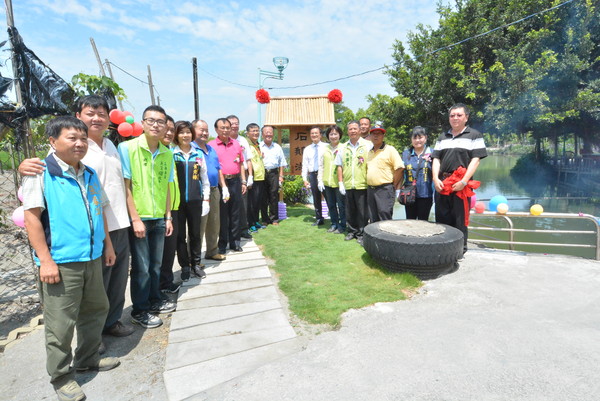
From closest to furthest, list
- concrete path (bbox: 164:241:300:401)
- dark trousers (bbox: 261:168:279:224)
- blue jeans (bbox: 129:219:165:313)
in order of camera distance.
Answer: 1. concrete path (bbox: 164:241:300:401)
2. blue jeans (bbox: 129:219:165:313)
3. dark trousers (bbox: 261:168:279:224)

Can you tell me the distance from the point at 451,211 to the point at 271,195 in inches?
132

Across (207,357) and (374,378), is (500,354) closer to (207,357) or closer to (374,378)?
(374,378)

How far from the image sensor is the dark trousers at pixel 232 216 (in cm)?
479

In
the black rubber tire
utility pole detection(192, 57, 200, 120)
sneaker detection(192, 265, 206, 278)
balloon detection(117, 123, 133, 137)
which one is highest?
utility pole detection(192, 57, 200, 120)

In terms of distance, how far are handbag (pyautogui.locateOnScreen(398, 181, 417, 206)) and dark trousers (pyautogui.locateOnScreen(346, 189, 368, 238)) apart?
578 mm

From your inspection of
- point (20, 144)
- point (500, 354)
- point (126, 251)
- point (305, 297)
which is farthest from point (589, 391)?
point (20, 144)

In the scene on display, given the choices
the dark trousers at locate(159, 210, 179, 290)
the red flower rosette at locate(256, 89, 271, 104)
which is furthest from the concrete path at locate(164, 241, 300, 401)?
the red flower rosette at locate(256, 89, 271, 104)

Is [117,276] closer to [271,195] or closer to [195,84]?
[271,195]

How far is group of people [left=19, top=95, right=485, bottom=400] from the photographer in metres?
2.05

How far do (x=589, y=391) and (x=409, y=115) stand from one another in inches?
646

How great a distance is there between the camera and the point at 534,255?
4484 mm

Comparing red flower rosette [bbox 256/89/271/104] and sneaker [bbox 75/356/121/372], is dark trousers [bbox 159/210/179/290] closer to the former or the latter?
sneaker [bbox 75/356/121/372]

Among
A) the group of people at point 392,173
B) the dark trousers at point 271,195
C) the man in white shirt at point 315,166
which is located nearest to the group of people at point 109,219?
the dark trousers at point 271,195

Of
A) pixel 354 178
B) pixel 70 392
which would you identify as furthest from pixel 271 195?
pixel 70 392
